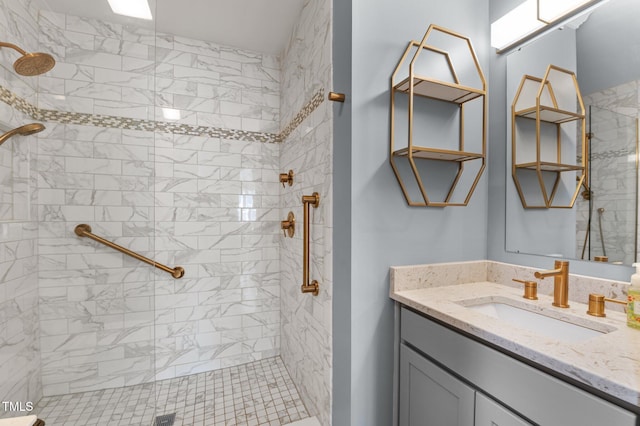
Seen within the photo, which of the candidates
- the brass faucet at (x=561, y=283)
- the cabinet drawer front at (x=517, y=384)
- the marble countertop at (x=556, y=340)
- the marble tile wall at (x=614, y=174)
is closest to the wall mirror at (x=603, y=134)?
the marble tile wall at (x=614, y=174)

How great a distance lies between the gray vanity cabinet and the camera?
0.80 meters

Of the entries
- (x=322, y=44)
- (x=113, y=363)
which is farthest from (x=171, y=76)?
(x=113, y=363)

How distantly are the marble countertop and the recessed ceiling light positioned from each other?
82.7 inches

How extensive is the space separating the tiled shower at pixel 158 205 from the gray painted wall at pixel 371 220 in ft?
0.52

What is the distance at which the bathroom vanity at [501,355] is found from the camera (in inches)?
24.0

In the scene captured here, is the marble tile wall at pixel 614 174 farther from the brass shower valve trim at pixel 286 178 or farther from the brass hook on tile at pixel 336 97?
the brass shower valve trim at pixel 286 178

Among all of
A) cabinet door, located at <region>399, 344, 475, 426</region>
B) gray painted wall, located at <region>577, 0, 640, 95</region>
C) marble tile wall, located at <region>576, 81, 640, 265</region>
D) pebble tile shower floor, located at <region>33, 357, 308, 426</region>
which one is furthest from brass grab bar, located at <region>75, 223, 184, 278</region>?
gray painted wall, located at <region>577, 0, 640, 95</region>

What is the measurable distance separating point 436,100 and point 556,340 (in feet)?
3.64

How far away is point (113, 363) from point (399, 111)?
6.87ft

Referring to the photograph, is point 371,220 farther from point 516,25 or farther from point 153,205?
point 153,205

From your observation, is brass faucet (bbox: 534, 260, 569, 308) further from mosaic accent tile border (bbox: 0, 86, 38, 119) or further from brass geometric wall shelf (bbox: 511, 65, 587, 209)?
mosaic accent tile border (bbox: 0, 86, 38, 119)

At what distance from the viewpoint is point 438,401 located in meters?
0.98

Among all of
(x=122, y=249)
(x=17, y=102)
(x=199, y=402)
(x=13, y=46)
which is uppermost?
(x=13, y=46)

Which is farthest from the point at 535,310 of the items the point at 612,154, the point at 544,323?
the point at 612,154
